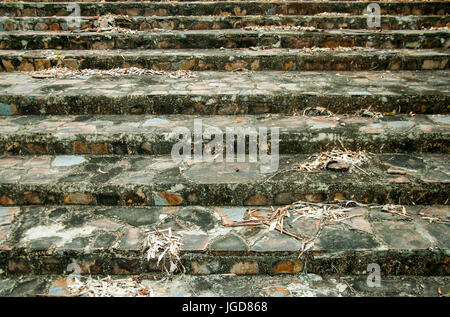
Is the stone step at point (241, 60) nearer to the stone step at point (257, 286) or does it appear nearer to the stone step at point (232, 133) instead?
the stone step at point (232, 133)

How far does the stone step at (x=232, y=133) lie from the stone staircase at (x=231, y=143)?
0.01 m

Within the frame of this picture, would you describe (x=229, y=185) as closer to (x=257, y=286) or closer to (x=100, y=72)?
(x=257, y=286)

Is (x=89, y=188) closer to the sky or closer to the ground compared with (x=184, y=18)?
closer to the ground

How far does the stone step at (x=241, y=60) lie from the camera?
4539 millimetres

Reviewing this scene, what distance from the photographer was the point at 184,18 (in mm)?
5469

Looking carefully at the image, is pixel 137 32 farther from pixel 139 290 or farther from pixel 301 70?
pixel 139 290

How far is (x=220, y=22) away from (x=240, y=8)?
53 centimetres

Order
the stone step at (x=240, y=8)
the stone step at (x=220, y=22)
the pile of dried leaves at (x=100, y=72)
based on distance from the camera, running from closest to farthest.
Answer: the pile of dried leaves at (x=100, y=72)
the stone step at (x=220, y=22)
the stone step at (x=240, y=8)

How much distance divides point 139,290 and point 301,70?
11.6ft

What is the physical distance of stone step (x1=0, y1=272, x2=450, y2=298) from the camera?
2.16m

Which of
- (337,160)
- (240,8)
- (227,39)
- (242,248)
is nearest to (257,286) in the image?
(242,248)

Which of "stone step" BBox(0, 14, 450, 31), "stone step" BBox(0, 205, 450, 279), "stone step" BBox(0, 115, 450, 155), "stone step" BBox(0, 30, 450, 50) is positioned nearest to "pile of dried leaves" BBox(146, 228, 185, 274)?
"stone step" BBox(0, 205, 450, 279)

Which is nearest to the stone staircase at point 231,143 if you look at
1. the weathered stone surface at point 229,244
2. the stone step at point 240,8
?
the weathered stone surface at point 229,244

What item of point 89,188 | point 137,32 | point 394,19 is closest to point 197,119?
point 89,188
